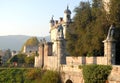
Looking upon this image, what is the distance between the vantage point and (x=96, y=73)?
2297 cm

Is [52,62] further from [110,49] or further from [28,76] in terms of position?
[110,49]

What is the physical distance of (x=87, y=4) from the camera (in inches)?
1379

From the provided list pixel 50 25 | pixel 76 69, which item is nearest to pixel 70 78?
pixel 76 69

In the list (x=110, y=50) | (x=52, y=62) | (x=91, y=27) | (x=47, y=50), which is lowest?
(x=52, y=62)

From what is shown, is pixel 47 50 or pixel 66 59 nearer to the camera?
pixel 66 59

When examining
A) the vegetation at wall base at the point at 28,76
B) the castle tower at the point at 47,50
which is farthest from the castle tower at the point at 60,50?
the castle tower at the point at 47,50

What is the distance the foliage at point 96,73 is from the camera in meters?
22.3

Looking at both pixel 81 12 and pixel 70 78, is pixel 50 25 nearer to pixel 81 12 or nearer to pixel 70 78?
pixel 81 12

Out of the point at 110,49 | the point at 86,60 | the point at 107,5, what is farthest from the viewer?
the point at 107,5

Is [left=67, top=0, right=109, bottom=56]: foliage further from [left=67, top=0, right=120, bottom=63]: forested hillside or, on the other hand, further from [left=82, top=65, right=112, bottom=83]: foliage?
[left=82, top=65, right=112, bottom=83]: foliage

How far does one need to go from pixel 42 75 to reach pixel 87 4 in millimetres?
8625

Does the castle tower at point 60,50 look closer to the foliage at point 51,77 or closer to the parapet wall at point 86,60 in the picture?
the foliage at point 51,77

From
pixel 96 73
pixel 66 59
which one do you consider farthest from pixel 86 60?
pixel 96 73

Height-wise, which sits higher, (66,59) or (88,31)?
(88,31)
